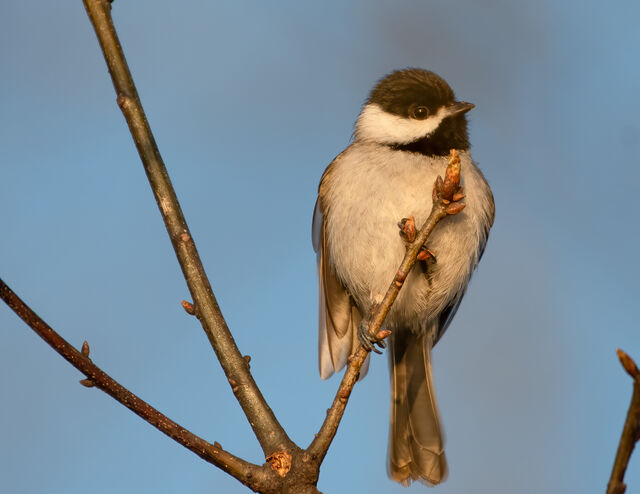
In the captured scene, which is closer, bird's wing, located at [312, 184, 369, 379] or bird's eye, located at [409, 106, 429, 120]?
bird's wing, located at [312, 184, 369, 379]

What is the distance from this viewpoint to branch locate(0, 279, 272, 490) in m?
1.81

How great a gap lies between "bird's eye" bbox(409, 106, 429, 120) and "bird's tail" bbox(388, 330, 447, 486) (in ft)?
4.03

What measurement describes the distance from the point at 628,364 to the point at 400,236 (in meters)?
2.04

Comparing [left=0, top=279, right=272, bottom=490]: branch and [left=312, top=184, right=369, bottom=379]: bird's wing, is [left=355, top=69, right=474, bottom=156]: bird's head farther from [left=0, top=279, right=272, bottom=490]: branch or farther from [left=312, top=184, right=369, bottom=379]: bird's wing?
[left=0, top=279, right=272, bottom=490]: branch

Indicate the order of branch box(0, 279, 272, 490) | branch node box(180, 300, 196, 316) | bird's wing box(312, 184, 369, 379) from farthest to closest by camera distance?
bird's wing box(312, 184, 369, 379) → branch node box(180, 300, 196, 316) → branch box(0, 279, 272, 490)

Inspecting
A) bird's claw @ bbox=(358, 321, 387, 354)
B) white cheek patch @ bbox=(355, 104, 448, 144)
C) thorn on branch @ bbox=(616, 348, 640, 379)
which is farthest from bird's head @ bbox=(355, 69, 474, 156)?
thorn on branch @ bbox=(616, 348, 640, 379)

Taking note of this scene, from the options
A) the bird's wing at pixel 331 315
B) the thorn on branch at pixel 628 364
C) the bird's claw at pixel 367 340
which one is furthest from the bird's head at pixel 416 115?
the thorn on branch at pixel 628 364

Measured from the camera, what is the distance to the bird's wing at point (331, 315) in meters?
3.58

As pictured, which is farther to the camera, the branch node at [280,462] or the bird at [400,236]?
the bird at [400,236]

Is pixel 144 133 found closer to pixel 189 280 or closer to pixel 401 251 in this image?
pixel 189 280

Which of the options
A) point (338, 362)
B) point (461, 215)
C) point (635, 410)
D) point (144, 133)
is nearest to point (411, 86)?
point (461, 215)

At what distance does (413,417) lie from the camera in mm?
4020

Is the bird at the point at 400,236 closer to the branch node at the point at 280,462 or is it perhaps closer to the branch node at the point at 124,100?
the branch node at the point at 280,462

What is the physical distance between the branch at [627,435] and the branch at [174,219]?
1089 millimetres
